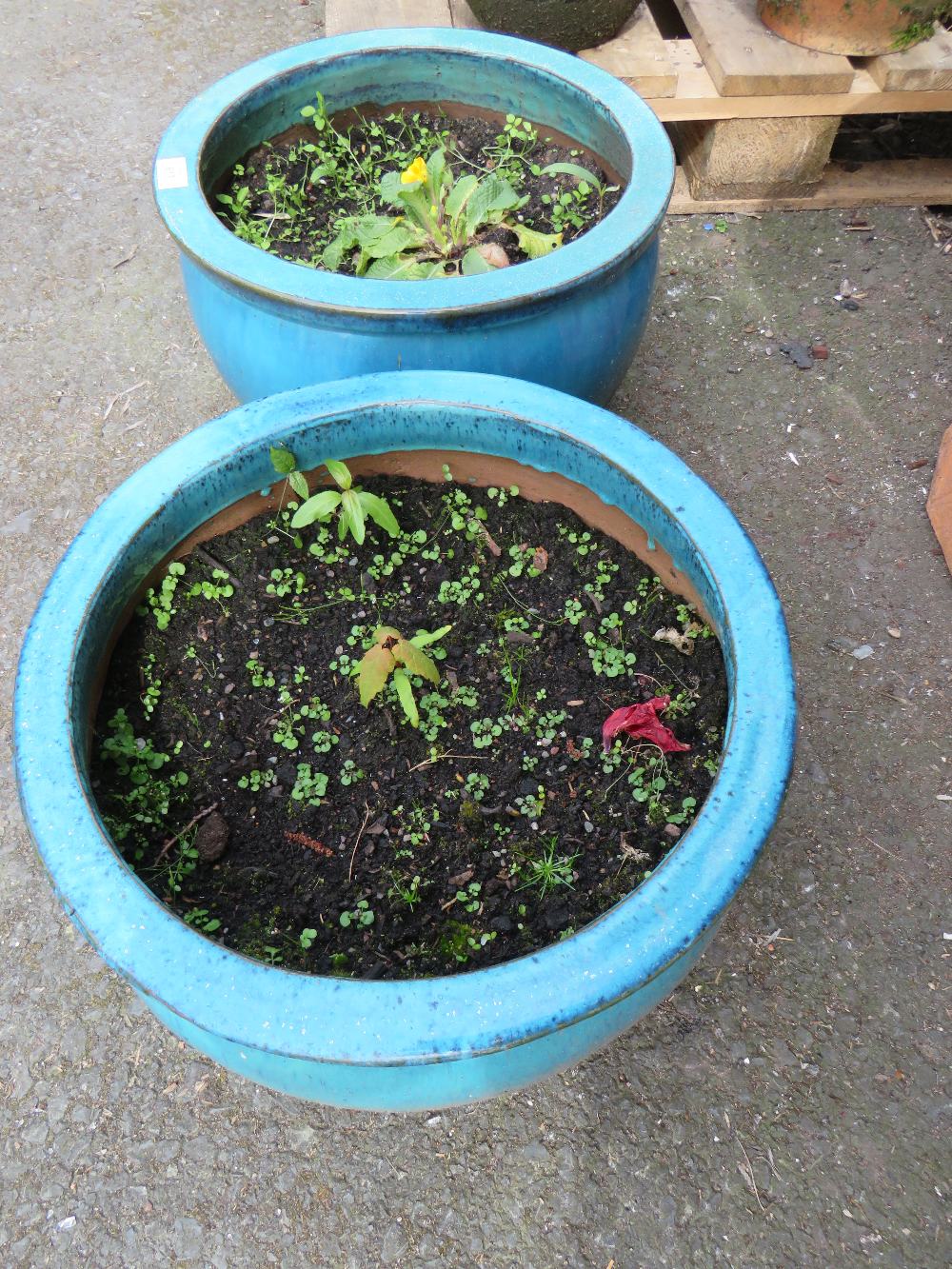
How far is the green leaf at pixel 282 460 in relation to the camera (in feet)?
4.60

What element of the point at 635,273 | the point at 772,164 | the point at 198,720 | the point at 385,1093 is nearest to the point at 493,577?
the point at 198,720

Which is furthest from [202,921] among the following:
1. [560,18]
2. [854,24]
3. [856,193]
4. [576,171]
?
[856,193]

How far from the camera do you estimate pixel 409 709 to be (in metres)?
1.36

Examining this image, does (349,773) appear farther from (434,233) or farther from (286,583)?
(434,233)

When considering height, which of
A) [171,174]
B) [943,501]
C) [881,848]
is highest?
[171,174]

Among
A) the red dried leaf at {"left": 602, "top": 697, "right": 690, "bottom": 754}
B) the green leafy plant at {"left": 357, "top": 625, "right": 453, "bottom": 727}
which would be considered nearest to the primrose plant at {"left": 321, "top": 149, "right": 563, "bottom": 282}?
the green leafy plant at {"left": 357, "top": 625, "right": 453, "bottom": 727}

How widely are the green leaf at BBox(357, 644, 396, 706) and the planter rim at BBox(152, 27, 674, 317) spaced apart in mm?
539

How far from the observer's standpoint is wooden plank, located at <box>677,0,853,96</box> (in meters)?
2.46

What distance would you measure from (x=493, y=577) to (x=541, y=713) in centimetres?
25

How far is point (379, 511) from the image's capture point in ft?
4.86

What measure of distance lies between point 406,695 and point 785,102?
208 centimetres

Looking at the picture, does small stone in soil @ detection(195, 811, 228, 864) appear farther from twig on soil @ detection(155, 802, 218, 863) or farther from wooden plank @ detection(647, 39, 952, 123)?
wooden plank @ detection(647, 39, 952, 123)

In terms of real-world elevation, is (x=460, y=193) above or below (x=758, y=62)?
below

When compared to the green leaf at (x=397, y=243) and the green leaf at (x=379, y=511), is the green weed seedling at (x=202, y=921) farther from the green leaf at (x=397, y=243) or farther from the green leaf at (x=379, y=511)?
the green leaf at (x=397, y=243)
